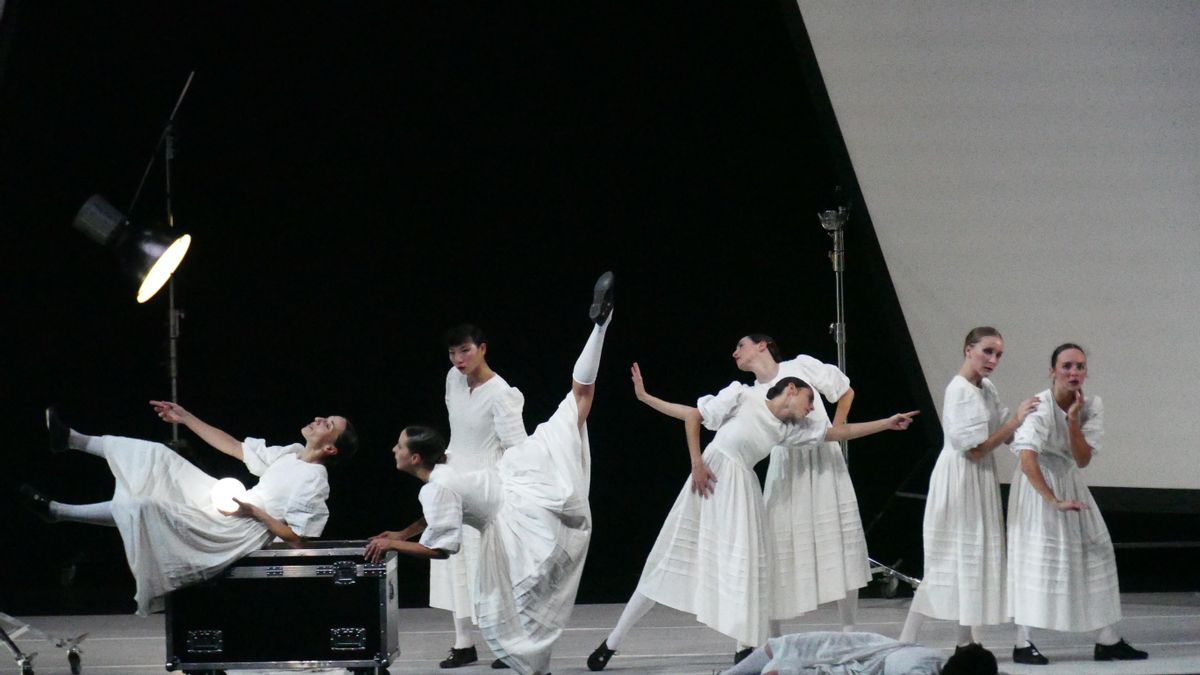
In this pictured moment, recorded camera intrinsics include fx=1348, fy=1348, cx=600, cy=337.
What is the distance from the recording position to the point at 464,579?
5.24m

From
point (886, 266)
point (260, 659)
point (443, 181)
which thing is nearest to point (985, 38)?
point (886, 266)

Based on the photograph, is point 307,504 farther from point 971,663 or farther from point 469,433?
point 971,663

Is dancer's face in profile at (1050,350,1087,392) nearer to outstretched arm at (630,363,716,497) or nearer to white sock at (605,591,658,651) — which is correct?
outstretched arm at (630,363,716,497)

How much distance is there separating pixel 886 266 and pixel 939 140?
28.2 inches

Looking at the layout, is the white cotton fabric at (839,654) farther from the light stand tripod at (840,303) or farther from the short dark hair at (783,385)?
the light stand tripod at (840,303)

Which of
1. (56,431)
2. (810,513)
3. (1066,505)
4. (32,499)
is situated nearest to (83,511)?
(32,499)

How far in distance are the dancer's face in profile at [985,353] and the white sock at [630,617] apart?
147 cm

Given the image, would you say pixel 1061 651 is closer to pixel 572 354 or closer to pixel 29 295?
pixel 572 354

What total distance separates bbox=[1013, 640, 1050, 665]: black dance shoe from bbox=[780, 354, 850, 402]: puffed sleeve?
1.17m

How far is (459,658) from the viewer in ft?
16.9

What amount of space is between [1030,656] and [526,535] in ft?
6.20

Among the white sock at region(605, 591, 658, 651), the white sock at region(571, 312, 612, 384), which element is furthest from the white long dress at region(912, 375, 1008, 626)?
the white sock at region(571, 312, 612, 384)

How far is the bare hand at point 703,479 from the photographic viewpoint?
5012mm

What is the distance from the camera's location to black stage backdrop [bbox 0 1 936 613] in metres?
6.98
